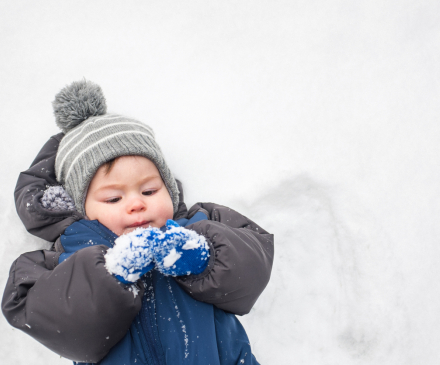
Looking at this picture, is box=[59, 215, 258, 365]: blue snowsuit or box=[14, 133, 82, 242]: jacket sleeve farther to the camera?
box=[14, 133, 82, 242]: jacket sleeve

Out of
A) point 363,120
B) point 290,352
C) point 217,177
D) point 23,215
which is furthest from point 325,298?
point 23,215

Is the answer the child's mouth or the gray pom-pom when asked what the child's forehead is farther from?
the gray pom-pom

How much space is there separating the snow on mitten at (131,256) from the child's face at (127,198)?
23 centimetres

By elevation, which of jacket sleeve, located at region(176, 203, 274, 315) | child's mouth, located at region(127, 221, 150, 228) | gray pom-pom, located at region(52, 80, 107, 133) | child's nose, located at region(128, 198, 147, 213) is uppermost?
gray pom-pom, located at region(52, 80, 107, 133)

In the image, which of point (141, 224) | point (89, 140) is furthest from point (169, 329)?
point (89, 140)

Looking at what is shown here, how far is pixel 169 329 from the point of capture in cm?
139

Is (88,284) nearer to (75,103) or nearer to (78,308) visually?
(78,308)

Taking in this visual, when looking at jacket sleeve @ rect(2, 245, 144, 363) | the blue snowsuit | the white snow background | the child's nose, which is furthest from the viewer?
the white snow background

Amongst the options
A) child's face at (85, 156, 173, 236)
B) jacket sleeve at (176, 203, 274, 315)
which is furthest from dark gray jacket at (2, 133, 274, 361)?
child's face at (85, 156, 173, 236)

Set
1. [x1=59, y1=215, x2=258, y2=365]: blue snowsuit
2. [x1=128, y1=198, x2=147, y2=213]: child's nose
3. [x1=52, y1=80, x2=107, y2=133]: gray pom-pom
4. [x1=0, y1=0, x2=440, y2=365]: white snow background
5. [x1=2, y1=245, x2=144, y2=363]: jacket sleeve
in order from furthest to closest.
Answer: [x1=0, y1=0, x2=440, y2=365]: white snow background → [x1=52, y1=80, x2=107, y2=133]: gray pom-pom → [x1=128, y1=198, x2=147, y2=213]: child's nose → [x1=59, y1=215, x2=258, y2=365]: blue snowsuit → [x1=2, y1=245, x2=144, y2=363]: jacket sleeve

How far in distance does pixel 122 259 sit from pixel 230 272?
1.43 ft

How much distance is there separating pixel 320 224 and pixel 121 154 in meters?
1.25

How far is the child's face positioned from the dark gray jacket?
6.0 inches

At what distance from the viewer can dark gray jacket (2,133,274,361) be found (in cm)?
124
